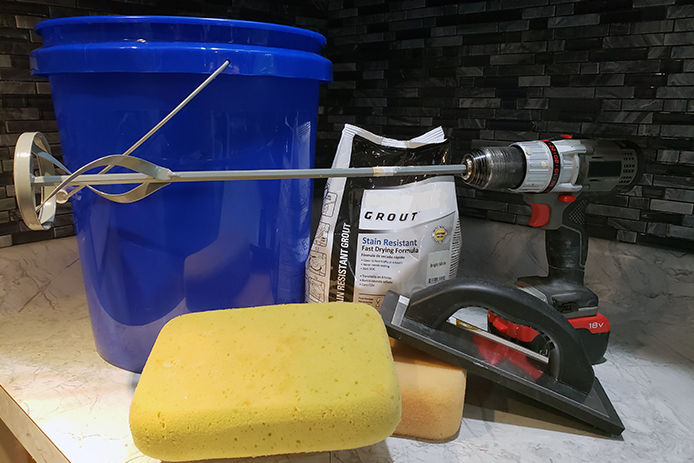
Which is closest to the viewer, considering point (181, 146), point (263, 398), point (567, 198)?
point (263, 398)

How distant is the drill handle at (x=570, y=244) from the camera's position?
0.61 m

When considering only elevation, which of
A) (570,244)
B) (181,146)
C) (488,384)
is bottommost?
(488,384)

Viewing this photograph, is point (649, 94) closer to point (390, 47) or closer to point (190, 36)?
point (390, 47)

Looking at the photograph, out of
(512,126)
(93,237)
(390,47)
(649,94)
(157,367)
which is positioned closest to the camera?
(157,367)

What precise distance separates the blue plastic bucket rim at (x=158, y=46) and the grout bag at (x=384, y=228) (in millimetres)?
169

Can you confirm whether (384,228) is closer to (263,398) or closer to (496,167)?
(496,167)

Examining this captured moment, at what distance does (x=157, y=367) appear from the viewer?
1.32ft

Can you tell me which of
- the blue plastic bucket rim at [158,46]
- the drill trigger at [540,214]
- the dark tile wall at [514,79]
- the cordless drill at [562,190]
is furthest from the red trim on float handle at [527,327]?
the blue plastic bucket rim at [158,46]

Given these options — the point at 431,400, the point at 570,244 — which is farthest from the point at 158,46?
the point at 570,244

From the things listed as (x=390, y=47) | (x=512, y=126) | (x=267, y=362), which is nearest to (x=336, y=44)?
(x=390, y=47)

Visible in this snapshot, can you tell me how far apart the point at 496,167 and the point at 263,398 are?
13.5 inches

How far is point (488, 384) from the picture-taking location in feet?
1.80

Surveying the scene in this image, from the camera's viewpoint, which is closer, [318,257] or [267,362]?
[267,362]

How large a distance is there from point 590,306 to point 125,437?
0.51 m
